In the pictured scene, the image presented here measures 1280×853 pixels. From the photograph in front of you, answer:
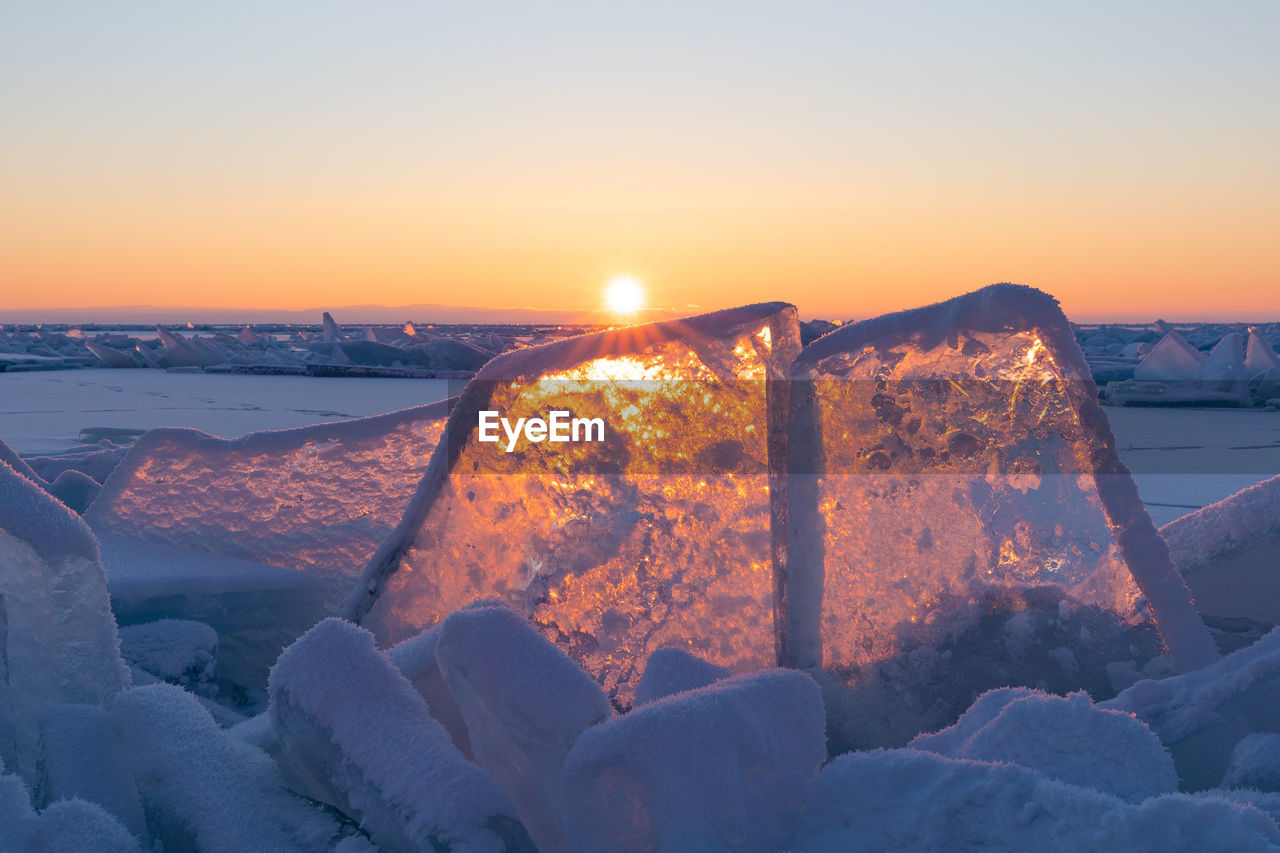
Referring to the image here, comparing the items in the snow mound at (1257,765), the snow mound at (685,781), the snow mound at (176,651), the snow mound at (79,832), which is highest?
the snow mound at (685,781)

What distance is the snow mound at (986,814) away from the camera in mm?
726

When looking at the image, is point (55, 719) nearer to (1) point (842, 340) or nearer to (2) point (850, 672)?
(2) point (850, 672)

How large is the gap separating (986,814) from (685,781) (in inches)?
10.1

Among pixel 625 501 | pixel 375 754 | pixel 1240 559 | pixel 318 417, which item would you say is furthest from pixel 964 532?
pixel 318 417

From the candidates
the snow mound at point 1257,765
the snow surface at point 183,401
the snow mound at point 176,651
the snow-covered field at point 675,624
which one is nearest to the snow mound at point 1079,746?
the snow-covered field at point 675,624

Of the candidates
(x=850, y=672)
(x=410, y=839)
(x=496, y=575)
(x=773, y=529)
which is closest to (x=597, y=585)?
(x=496, y=575)

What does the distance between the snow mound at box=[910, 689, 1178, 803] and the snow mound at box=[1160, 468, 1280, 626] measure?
93 centimetres

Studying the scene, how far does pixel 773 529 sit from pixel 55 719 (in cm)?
103

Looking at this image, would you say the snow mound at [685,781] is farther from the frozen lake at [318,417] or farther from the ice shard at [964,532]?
the frozen lake at [318,417]

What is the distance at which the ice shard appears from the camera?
1.46m

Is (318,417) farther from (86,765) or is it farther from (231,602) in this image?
(86,765)

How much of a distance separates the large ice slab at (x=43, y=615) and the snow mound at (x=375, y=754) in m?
0.33

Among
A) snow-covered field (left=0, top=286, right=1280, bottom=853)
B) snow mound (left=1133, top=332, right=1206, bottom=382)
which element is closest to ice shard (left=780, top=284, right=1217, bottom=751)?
snow-covered field (left=0, top=286, right=1280, bottom=853)

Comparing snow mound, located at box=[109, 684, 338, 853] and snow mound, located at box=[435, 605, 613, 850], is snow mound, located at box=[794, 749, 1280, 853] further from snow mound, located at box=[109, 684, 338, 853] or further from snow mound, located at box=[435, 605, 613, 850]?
snow mound, located at box=[109, 684, 338, 853]
